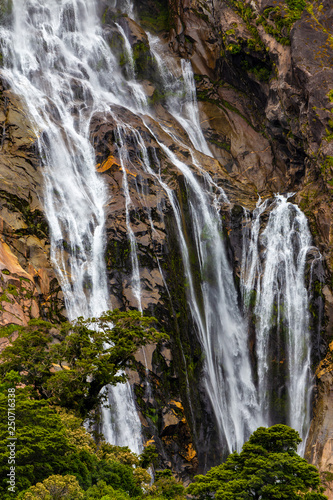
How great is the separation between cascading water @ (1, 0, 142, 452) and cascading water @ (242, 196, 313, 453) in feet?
28.3

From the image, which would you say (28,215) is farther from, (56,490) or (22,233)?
(56,490)

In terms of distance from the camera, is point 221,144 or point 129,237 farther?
point 221,144

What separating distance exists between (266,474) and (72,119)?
24437 millimetres

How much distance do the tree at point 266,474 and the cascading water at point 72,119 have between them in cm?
750

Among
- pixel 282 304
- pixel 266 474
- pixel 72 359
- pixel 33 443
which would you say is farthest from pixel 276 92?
pixel 33 443

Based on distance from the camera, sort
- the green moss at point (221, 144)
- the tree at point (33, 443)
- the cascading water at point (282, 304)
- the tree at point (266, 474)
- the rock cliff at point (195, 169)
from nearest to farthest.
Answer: the tree at point (33, 443), the tree at point (266, 474), the rock cliff at point (195, 169), the cascading water at point (282, 304), the green moss at point (221, 144)

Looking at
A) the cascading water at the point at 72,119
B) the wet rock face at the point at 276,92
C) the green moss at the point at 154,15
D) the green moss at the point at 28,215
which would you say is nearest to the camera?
the cascading water at the point at 72,119

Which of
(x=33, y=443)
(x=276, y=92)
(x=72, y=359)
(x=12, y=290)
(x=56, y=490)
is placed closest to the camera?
(x=56, y=490)

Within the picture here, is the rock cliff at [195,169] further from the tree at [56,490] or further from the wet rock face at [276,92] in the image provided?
the tree at [56,490]

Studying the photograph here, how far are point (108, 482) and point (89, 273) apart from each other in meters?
11.8

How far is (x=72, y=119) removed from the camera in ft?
107

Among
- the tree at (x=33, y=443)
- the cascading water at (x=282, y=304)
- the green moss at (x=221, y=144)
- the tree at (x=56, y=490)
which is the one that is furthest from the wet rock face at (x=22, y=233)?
the green moss at (x=221, y=144)

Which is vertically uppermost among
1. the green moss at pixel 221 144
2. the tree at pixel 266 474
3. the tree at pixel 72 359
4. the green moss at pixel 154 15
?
the green moss at pixel 154 15

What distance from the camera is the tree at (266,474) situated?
14094mm
